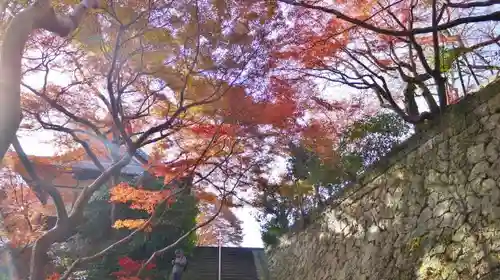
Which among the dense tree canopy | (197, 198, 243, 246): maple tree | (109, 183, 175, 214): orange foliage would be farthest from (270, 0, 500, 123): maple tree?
(197, 198, 243, 246): maple tree

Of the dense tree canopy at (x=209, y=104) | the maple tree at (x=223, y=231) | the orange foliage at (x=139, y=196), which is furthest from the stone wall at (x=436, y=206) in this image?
the maple tree at (x=223, y=231)

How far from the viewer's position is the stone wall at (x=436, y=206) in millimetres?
4691

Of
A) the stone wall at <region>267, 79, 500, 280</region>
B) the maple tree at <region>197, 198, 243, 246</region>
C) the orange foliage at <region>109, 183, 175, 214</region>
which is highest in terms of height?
the maple tree at <region>197, 198, 243, 246</region>

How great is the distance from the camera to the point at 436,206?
5.57 metres

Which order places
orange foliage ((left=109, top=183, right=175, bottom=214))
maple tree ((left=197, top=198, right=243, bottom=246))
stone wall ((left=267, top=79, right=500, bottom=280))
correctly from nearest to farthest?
1. stone wall ((left=267, top=79, right=500, bottom=280))
2. orange foliage ((left=109, top=183, right=175, bottom=214))
3. maple tree ((left=197, top=198, right=243, bottom=246))

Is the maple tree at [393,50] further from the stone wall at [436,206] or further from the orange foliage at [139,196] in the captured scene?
the orange foliage at [139,196]

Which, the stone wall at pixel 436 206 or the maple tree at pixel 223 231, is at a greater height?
the maple tree at pixel 223 231

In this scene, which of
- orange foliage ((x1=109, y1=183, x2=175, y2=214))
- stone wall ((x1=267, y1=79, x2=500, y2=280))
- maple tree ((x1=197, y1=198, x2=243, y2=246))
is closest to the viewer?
stone wall ((x1=267, y1=79, x2=500, y2=280))

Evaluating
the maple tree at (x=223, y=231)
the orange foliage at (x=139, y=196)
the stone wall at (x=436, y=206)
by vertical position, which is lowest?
the stone wall at (x=436, y=206)

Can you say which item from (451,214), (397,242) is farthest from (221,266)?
(451,214)

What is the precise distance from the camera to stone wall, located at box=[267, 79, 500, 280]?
4691mm

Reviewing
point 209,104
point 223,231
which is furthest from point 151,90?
point 223,231

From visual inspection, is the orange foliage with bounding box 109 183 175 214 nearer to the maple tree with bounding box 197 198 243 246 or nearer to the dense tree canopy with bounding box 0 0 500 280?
the dense tree canopy with bounding box 0 0 500 280

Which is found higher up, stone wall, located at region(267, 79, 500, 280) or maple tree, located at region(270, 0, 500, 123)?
maple tree, located at region(270, 0, 500, 123)
